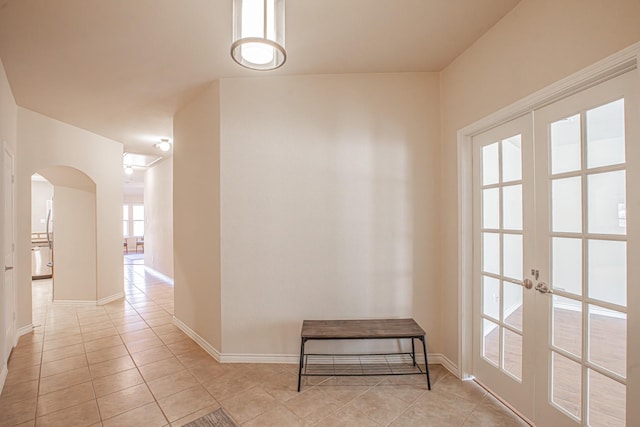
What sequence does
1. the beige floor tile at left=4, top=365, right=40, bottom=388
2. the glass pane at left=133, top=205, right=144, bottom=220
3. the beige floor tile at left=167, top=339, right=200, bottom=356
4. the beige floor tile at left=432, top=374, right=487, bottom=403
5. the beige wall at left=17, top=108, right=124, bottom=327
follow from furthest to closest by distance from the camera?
the glass pane at left=133, top=205, right=144, bottom=220 < the beige wall at left=17, top=108, right=124, bottom=327 < the beige floor tile at left=167, top=339, right=200, bottom=356 < the beige floor tile at left=4, top=365, right=40, bottom=388 < the beige floor tile at left=432, top=374, right=487, bottom=403

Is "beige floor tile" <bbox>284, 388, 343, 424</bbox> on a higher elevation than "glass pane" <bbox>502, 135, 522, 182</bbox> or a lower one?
lower

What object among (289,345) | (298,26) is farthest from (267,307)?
(298,26)

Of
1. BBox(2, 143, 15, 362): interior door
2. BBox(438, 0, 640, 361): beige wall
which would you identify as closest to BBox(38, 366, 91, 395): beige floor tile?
BBox(2, 143, 15, 362): interior door

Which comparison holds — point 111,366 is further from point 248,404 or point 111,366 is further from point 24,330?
point 24,330

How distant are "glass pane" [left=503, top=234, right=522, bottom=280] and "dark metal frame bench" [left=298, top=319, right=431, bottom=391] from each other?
31.8 inches

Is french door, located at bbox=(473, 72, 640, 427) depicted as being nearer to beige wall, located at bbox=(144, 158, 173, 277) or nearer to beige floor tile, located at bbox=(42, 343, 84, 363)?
beige floor tile, located at bbox=(42, 343, 84, 363)

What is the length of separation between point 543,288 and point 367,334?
4.16 feet

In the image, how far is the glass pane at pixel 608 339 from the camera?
1468mm

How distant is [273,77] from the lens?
→ 9.39 ft

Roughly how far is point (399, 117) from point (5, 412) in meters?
3.88

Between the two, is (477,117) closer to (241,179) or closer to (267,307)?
(241,179)

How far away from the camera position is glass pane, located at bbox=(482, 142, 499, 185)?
229cm

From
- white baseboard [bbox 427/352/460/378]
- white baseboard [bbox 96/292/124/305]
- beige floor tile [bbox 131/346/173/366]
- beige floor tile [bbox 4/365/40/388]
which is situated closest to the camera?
beige floor tile [bbox 4/365/40/388]

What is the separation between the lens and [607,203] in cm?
154
